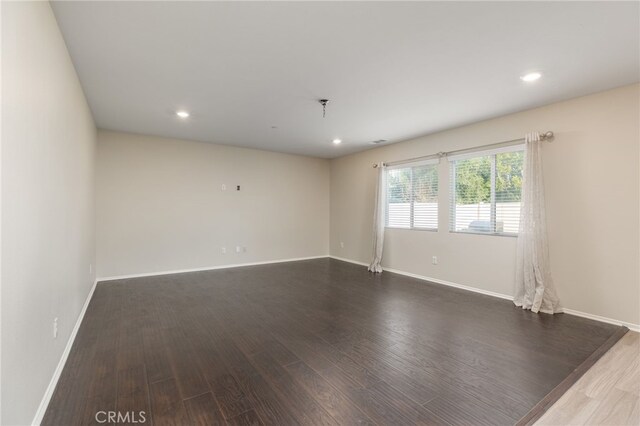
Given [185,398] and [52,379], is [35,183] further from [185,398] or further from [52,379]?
[185,398]

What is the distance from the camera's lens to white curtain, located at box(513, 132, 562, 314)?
3.52m

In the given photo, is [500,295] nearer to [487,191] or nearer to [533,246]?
[533,246]

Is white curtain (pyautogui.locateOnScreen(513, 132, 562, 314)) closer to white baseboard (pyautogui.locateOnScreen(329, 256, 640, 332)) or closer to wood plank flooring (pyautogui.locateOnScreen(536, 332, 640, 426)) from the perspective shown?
white baseboard (pyautogui.locateOnScreen(329, 256, 640, 332))

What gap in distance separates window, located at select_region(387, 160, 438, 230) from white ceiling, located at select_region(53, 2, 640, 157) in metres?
1.27

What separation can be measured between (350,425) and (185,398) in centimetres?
106

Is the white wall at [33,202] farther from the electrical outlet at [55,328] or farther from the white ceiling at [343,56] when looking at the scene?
the white ceiling at [343,56]

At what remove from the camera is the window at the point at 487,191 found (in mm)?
3973

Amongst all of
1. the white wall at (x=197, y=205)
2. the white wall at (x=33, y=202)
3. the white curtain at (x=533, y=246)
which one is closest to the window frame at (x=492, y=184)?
the white curtain at (x=533, y=246)

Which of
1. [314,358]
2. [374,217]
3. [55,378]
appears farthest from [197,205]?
[314,358]

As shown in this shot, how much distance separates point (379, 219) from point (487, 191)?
2.04 metres

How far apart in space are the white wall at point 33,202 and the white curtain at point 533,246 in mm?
4621

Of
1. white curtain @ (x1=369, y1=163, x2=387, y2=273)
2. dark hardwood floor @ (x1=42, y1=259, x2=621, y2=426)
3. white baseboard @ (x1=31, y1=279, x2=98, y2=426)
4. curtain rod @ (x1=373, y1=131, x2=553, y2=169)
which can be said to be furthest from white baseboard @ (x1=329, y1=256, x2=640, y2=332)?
white baseboard @ (x1=31, y1=279, x2=98, y2=426)

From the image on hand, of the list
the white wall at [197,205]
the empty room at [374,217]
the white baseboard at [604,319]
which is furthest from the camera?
the white wall at [197,205]

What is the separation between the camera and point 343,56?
248cm
